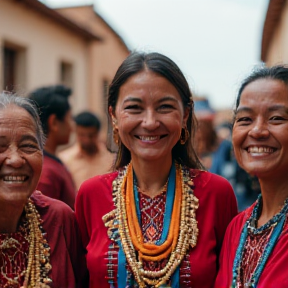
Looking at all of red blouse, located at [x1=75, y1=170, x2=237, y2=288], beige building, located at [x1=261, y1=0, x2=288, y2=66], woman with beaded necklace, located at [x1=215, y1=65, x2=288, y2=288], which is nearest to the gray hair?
red blouse, located at [x1=75, y1=170, x2=237, y2=288]

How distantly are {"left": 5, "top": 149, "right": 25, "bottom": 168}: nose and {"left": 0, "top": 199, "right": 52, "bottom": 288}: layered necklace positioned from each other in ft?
1.07

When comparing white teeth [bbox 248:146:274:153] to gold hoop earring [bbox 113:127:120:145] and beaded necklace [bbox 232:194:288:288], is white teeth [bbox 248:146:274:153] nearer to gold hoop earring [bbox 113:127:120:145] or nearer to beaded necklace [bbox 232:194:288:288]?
beaded necklace [bbox 232:194:288:288]

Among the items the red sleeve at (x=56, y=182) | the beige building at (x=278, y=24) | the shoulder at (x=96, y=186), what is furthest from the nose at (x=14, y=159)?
the beige building at (x=278, y=24)

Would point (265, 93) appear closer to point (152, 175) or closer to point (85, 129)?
point (152, 175)

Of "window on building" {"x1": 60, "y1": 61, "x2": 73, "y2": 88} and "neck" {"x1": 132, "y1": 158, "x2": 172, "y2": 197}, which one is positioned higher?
"window on building" {"x1": 60, "y1": 61, "x2": 73, "y2": 88}

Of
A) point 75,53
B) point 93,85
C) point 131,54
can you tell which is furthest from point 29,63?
point 131,54

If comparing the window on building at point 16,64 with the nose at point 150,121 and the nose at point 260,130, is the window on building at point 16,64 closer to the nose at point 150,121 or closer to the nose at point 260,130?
the nose at point 150,121

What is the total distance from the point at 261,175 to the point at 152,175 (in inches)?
26.5

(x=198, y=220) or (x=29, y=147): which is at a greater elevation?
(x=29, y=147)

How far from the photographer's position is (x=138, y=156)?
3.07 meters

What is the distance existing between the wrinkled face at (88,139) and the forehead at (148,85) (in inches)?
139

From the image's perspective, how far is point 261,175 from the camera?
107 inches

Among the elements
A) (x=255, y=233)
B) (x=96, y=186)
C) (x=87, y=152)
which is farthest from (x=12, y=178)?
(x=87, y=152)

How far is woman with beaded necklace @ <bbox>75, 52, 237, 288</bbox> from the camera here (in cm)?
284
